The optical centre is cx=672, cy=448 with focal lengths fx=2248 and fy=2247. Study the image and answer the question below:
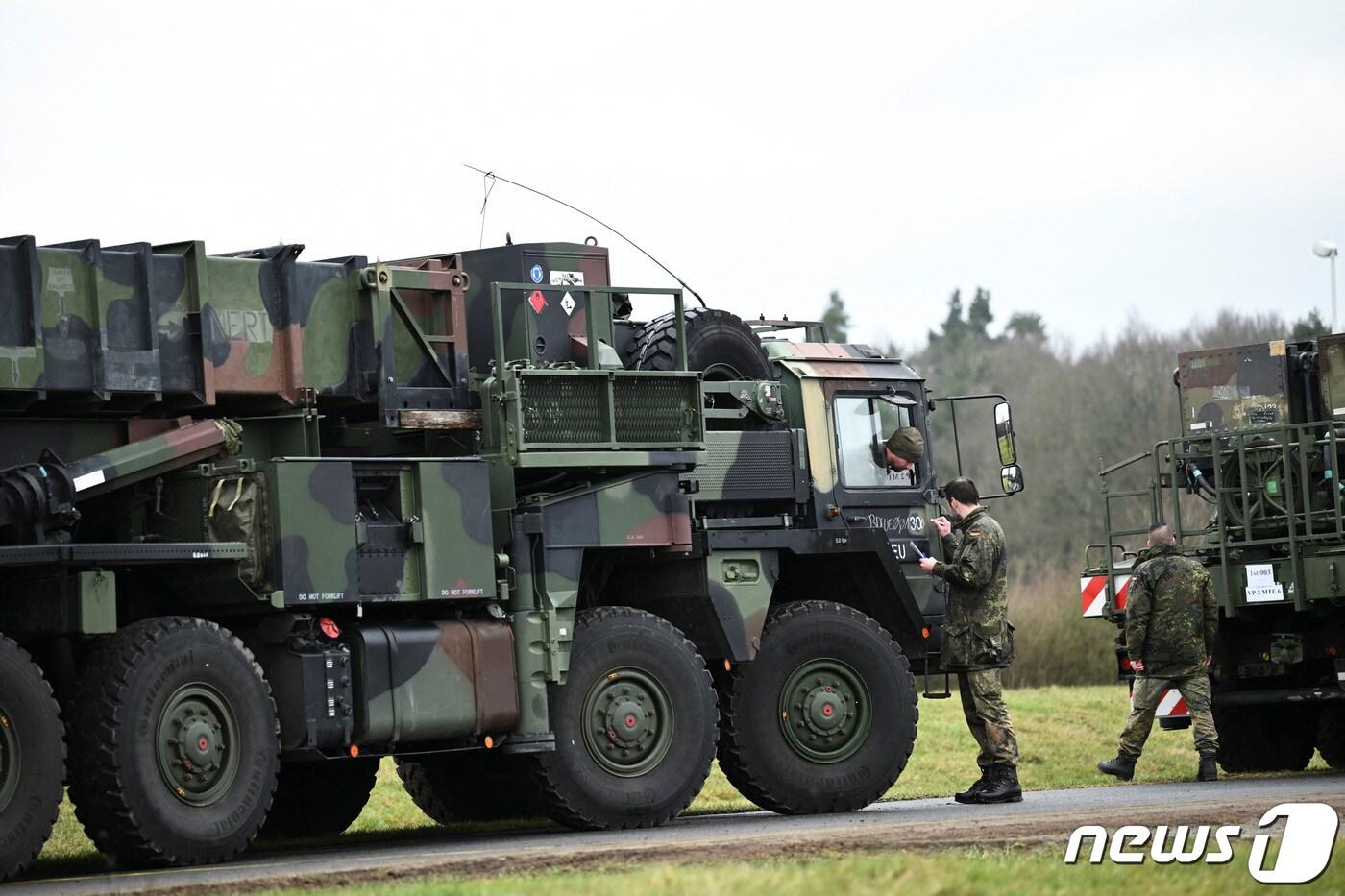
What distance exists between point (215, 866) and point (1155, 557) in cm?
789

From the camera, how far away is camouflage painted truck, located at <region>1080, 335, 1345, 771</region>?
16.6 m

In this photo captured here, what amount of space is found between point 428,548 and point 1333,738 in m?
8.64

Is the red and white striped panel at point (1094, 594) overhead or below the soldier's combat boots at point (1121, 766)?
overhead

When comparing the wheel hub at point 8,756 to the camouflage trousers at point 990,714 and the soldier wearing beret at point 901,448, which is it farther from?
the soldier wearing beret at point 901,448

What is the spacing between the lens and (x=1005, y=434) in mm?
14789

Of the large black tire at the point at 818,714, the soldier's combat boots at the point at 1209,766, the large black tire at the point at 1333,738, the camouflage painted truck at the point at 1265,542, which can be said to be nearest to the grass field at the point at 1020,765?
the large black tire at the point at 1333,738

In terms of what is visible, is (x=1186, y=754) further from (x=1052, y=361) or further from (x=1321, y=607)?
(x=1052, y=361)

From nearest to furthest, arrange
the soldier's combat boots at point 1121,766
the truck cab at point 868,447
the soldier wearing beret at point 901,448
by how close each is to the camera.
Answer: the truck cab at point 868,447 < the soldier wearing beret at point 901,448 < the soldier's combat boots at point 1121,766

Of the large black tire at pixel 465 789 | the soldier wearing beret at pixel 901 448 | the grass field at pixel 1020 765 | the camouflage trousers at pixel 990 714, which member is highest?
the soldier wearing beret at pixel 901 448

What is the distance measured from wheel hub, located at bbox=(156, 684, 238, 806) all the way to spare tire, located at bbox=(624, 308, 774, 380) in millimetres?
3768

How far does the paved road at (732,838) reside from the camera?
10531mm

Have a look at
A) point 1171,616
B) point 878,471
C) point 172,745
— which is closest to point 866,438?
point 878,471

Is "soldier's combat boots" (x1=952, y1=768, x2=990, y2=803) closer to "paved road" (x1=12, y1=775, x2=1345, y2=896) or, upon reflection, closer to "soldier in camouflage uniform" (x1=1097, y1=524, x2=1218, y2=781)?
"paved road" (x1=12, y1=775, x2=1345, y2=896)

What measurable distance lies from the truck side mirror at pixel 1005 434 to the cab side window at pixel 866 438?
86 cm
